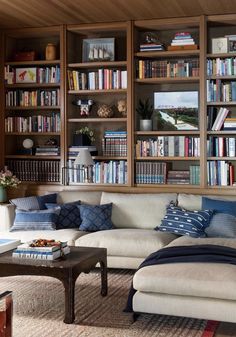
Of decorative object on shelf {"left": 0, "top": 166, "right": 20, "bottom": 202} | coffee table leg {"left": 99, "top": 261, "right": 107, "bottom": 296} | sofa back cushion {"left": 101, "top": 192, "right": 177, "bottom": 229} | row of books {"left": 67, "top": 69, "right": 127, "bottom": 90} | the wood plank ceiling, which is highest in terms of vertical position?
the wood plank ceiling

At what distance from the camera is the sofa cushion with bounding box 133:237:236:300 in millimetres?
3609

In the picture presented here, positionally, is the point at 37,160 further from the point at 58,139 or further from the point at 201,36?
the point at 201,36

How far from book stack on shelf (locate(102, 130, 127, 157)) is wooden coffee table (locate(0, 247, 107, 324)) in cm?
233

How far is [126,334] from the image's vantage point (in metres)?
3.67

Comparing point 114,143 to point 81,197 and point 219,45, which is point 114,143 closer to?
point 81,197

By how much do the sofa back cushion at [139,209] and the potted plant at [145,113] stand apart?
93 centimetres

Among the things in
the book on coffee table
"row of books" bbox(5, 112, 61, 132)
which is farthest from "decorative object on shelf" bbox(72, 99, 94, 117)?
the book on coffee table

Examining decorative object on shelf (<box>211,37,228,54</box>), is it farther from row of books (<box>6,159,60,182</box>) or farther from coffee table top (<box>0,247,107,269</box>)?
coffee table top (<box>0,247,107,269</box>)

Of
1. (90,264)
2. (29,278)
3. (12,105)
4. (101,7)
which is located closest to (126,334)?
(90,264)

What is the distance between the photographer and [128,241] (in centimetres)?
510

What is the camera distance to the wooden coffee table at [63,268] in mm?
3891

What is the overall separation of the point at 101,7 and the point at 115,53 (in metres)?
0.95

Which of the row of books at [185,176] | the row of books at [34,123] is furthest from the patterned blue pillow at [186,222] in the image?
the row of books at [34,123]

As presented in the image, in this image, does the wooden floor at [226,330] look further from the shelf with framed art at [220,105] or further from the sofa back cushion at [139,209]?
the shelf with framed art at [220,105]
